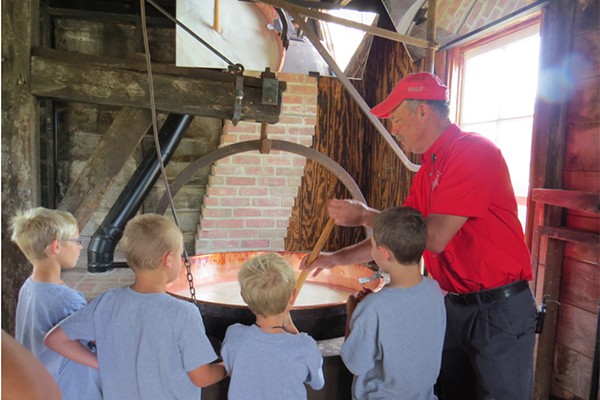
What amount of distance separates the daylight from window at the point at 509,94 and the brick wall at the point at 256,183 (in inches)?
56.2

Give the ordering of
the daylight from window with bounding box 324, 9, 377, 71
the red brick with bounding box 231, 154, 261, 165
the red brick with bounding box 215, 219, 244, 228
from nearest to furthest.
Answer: the daylight from window with bounding box 324, 9, 377, 71
the red brick with bounding box 231, 154, 261, 165
the red brick with bounding box 215, 219, 244, 228

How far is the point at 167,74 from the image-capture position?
2010 mm

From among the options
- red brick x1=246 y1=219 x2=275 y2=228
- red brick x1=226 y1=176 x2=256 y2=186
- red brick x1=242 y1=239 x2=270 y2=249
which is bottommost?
red brick x1=242 y1=239 x2=270 y2=249

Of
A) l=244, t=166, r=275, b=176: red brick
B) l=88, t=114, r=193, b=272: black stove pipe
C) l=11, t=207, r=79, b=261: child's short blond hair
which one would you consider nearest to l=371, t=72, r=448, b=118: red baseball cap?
l=11, t=207, r=79, b=261: child's short blond hair

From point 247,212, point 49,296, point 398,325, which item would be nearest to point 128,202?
point 247,212

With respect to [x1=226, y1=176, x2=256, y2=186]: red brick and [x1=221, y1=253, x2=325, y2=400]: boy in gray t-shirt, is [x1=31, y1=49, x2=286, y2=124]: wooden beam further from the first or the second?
[x1=226, y1=176, x2=256, y2=186]: red brick

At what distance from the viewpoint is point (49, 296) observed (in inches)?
57.7

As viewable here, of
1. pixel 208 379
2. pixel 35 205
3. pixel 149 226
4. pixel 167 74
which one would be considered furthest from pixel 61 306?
pixel 167 74

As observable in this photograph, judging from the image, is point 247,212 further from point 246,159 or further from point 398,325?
point 398,325

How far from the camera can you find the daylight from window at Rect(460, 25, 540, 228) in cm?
244

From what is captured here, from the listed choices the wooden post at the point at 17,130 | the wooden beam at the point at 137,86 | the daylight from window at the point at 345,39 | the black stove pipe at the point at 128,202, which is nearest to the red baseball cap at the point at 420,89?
the wooden beam at the point at 137,86

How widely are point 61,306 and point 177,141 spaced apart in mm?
2047

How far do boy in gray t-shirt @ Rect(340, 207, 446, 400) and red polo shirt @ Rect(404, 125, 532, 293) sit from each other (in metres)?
0.17

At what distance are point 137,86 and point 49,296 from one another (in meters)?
0.97
